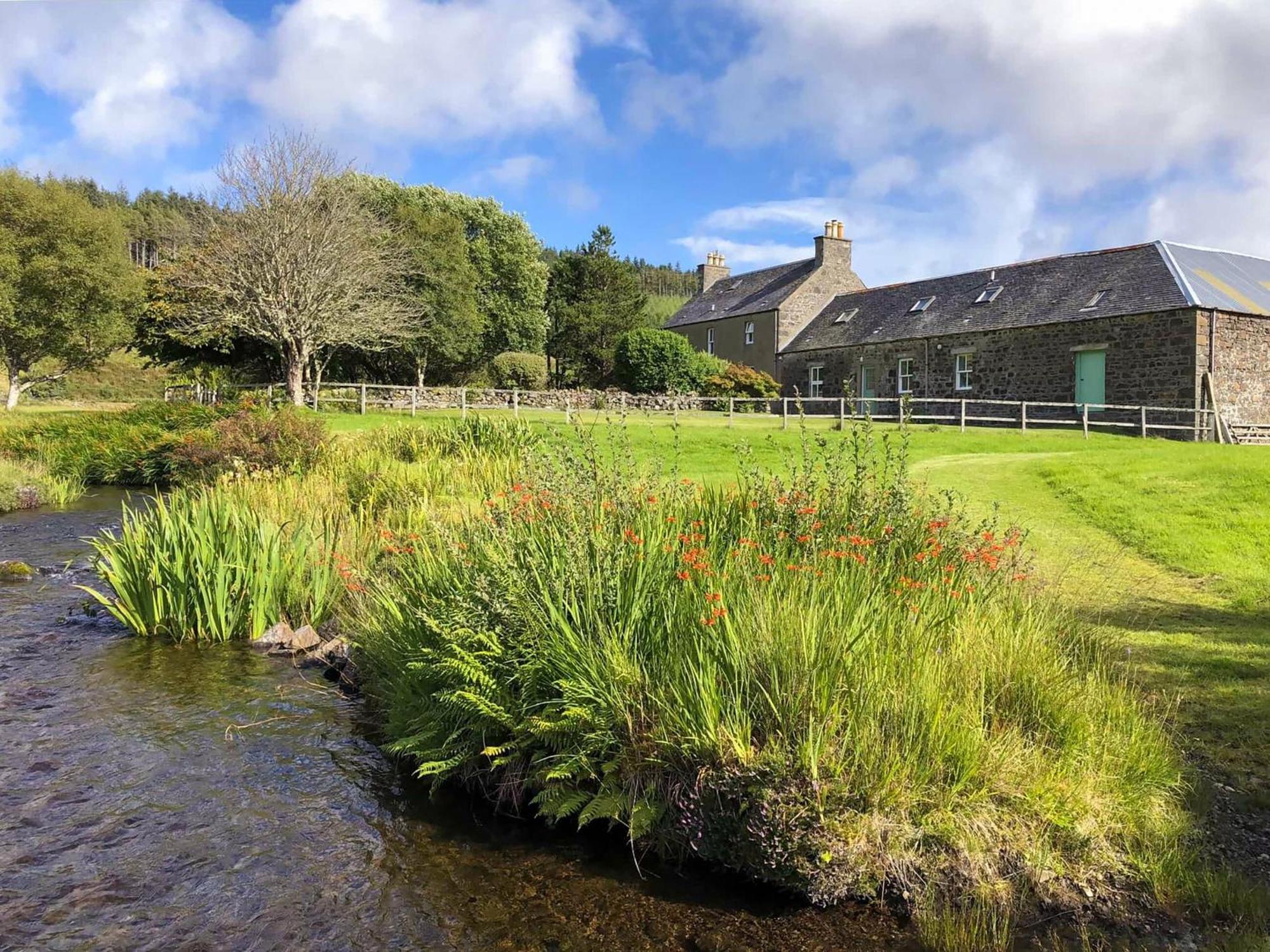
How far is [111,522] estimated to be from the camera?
44.9 feet

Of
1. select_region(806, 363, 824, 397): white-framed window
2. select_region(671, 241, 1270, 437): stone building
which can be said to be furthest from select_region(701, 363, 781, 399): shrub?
select_region(671, 241, 1270, 437): stone building

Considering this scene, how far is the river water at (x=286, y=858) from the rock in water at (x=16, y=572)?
436 centimetres

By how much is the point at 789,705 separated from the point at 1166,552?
764 cm

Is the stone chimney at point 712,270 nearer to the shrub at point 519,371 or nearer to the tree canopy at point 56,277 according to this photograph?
the shrub at point 519,371

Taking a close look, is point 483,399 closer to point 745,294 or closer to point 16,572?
point 745,294

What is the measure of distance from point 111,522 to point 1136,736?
1445cm

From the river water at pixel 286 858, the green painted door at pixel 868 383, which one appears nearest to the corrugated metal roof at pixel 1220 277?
the green painted door at pixel 868 383

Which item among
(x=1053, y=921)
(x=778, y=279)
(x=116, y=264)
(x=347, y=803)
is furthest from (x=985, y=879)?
(x=778, y=279)

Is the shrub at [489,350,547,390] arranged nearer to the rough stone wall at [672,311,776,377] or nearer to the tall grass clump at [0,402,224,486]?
the rough stone wall at [672,311,776,377]

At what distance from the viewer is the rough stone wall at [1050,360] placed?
26.6m

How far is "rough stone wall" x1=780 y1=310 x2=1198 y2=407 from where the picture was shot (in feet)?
87.2

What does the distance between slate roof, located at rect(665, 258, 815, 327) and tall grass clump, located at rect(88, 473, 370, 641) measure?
38.1 m

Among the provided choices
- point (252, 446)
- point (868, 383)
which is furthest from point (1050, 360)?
point (252, 446)

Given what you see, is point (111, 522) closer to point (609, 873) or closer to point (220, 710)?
point (220, 710)
